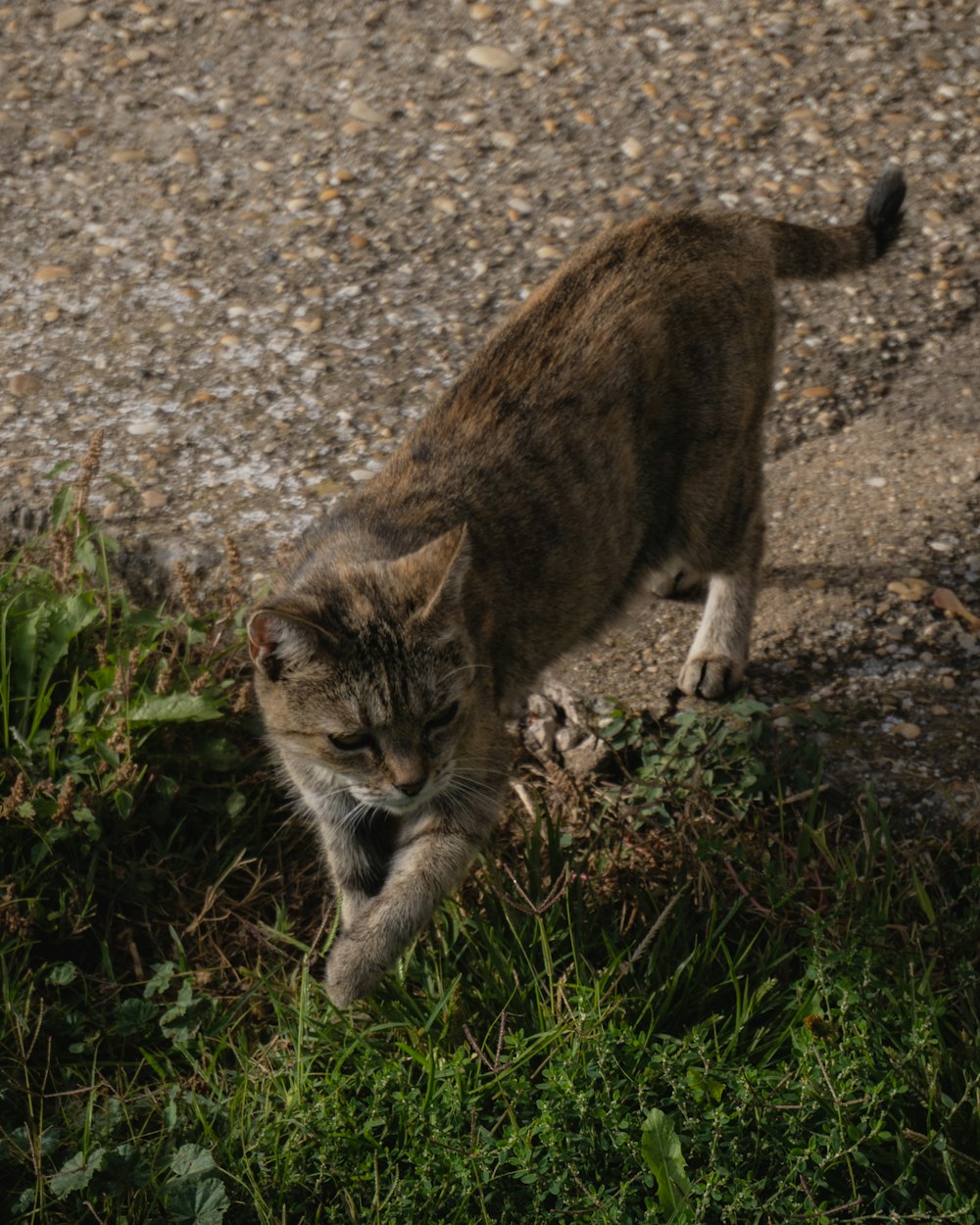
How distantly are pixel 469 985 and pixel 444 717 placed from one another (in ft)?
2.15

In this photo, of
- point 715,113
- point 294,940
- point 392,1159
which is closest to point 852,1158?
point 392,1159

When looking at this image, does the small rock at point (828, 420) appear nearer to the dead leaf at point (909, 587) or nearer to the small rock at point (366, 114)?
the dead leaf at point (909, 587)

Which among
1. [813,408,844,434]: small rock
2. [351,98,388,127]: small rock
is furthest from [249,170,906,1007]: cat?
[351,98,388,127]: small rock

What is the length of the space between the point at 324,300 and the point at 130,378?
82 cm

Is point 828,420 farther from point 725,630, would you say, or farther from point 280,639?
point 280,639

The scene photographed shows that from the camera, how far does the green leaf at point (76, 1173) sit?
3010mm

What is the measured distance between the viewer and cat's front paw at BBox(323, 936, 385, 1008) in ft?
11.0

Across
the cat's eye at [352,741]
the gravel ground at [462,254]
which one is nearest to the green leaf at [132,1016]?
the cat's eye at [352,741]

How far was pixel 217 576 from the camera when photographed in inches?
172

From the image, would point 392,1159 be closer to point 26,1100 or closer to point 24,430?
point 26,1100

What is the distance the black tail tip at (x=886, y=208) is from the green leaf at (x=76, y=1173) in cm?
343

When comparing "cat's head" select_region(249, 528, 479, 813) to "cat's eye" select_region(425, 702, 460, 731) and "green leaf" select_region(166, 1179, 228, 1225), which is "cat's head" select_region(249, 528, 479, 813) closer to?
"cat's eye" select_region(425, 702, 460, 731)

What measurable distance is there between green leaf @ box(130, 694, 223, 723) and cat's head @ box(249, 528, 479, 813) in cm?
40

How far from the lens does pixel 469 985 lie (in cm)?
340
